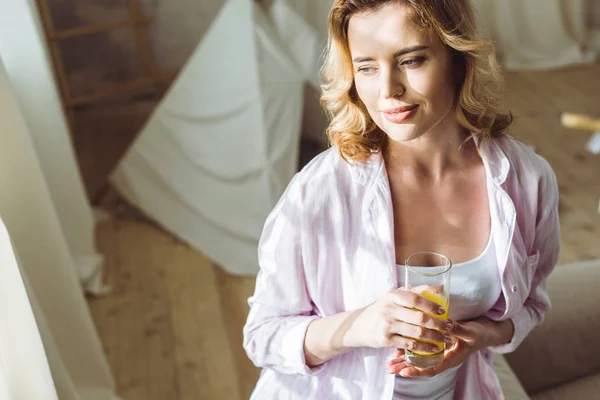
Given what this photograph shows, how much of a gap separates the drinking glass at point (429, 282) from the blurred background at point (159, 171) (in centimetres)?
65

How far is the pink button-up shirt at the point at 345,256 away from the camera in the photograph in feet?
3.87

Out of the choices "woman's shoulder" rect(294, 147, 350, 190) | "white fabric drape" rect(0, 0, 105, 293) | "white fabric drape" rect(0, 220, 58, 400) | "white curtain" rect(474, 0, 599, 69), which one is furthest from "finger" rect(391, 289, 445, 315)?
"white curtain" rect(474, 0, 599, 69)

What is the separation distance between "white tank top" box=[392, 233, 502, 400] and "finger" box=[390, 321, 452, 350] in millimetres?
117

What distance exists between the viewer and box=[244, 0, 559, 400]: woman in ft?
3.58

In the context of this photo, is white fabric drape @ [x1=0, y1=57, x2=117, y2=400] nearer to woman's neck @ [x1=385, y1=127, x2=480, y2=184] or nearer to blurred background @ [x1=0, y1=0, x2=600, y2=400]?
blurred background @ [x1=0, y1=0, x2=600, y2=400]

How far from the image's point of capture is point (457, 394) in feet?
4.30

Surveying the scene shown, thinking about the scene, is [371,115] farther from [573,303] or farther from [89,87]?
[89,87]

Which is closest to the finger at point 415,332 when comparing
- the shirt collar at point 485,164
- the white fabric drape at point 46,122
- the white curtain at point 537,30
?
the shirt collar at point 485,164

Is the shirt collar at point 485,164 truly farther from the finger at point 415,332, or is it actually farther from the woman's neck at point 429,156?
the finger at point 415,332

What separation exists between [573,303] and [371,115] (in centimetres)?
72

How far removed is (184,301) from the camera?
266 centimetres

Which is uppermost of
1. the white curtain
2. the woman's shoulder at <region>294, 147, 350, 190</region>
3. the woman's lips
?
the woman's lips

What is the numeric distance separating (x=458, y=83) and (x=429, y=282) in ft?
1.04

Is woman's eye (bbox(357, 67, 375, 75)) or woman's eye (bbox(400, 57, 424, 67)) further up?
woman's eye (bbox(400, 57, 424, 67))
